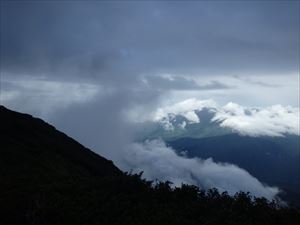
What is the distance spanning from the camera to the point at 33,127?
393ft

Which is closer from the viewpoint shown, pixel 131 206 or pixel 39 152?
pixel 131 206

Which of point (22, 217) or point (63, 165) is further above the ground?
point (63, 165)

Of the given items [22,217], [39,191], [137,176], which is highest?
[137,176]

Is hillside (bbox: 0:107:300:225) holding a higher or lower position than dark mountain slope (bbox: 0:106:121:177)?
lower

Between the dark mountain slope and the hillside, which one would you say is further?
the dark mountain slope

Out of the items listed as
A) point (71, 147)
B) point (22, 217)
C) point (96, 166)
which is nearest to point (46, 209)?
point (22, 217)

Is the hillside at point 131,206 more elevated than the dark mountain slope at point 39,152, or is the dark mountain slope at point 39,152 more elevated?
the dark mountain slope at point 39,152

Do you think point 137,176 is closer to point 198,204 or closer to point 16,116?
point 198,204

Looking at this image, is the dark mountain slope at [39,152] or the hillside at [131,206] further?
the dark mountain slope at [39,152]

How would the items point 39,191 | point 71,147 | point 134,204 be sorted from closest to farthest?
point 134,204
point 39,191
point 71,147

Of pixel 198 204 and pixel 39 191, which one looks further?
pixel 39 191

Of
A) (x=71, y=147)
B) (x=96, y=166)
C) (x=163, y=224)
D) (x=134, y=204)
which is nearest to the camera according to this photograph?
(x=163, y=224)

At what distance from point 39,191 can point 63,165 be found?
52.0m

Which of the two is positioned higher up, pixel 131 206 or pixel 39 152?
pixel 39 152
